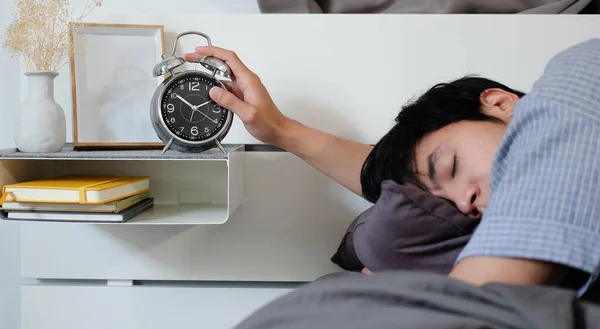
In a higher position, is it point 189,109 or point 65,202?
point 189,109

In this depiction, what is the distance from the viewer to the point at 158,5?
5.18 feet

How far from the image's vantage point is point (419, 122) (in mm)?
998

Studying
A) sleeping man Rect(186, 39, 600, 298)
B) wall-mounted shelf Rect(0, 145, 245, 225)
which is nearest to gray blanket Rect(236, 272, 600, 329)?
sleeping man Rect(186, 39, 600, 298)

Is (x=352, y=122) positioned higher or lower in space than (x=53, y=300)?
higher

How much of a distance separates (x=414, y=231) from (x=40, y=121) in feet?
2.57

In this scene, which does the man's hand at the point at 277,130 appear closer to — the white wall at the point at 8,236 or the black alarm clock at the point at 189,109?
the black alarm clock at the point at 189,109

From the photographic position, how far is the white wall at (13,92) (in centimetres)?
158

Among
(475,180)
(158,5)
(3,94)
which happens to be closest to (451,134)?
(475,180)

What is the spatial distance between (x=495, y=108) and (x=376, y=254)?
1.08 feet

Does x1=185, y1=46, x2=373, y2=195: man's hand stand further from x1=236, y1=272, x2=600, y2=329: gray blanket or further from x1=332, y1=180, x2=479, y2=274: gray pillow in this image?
x1=236, y1=272, x2=600, y2=329: gray blanket

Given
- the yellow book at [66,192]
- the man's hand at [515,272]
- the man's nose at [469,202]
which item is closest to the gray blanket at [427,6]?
the yellow book at [66,192]

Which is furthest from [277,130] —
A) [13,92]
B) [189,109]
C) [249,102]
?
[13,92]

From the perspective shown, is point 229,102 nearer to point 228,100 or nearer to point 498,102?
point 228,100

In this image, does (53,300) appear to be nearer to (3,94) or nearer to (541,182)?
(3,94)
